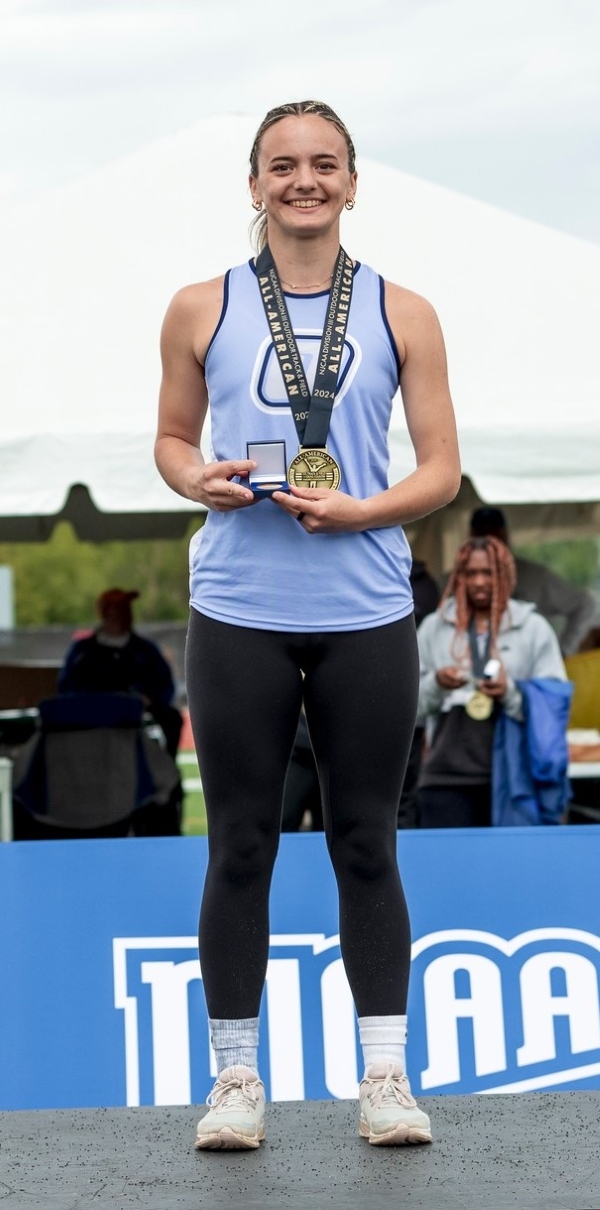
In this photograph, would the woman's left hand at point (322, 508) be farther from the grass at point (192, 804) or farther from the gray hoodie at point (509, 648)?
the grass at point (192, 804)

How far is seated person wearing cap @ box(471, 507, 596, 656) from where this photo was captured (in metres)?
7.56

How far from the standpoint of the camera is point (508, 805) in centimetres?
538

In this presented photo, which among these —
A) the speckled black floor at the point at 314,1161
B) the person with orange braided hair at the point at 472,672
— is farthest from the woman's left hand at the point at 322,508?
the person with orange braided hair at the point at 472,672

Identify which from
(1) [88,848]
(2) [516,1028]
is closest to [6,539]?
(1) [88,848]

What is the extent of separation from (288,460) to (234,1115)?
1.03 m

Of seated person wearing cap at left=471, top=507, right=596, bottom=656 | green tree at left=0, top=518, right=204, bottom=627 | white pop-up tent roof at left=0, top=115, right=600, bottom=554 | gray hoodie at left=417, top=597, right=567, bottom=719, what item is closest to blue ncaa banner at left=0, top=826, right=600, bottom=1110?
white pop-up tent roof at left=0, top=115, right=600, bottom=554

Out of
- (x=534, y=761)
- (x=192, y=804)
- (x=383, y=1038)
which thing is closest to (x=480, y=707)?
(x=534, y=761)

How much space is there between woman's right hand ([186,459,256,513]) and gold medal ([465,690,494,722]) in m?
3.31

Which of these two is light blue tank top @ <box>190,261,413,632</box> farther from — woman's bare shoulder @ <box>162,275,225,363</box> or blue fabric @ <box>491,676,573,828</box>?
blue fabric @ <box>491,676,573,828</box>

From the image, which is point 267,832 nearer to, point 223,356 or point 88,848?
point 223,356

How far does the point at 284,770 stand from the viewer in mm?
2365

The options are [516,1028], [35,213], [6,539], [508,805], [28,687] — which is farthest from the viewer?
[28,687]

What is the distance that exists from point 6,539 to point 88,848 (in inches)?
195

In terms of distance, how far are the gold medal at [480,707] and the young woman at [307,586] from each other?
10.1 ft
